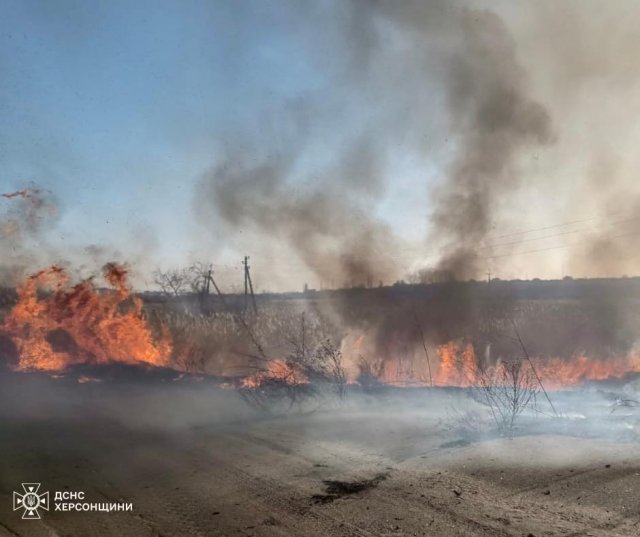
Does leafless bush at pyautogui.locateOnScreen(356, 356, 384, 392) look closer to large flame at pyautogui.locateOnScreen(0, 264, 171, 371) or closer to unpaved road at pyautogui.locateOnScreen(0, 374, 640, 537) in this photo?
unpaved road at pyautogui.locateOnScreen(0, 374, 640, 537)

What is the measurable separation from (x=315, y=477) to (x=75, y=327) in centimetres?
1058

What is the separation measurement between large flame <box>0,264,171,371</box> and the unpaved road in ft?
17.7

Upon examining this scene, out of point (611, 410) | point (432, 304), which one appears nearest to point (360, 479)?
point (611, 410)

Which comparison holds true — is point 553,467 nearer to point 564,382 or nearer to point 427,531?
point 427,531

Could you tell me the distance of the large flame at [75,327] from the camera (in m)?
12.8

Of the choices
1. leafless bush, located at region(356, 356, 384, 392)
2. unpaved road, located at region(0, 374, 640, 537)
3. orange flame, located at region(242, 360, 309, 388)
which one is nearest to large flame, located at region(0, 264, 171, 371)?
orange flame, located at region(242, 360, 309, 388)

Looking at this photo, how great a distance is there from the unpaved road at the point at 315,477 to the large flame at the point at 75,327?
5.41 meters

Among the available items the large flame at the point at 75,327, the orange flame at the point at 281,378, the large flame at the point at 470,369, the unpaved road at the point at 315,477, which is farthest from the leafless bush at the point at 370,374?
the large flame at the point at 75,327

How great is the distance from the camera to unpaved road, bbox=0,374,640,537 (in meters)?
3.94

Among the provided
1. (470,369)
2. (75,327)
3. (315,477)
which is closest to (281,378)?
(315,477)

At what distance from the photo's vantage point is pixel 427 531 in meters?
3.78

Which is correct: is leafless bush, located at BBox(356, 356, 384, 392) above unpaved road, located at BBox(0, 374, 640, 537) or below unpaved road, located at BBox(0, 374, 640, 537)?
above

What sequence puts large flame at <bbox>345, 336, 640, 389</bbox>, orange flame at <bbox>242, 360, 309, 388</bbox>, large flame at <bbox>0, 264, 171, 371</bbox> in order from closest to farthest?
orange flame at <bbox>242, 360, 309, 388</bbox> < large flame at <bbox>345, 336, 640, 389</bbox> < large flame at <bbox>0, 264, 171, 371</bbox>

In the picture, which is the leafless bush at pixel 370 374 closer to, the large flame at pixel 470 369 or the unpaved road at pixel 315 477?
the large flame at pixel 470 369
